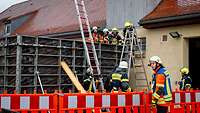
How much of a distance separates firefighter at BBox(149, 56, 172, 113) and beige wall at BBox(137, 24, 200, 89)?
651 centimetres

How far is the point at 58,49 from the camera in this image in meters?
12.2

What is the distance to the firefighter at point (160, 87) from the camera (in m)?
8.51

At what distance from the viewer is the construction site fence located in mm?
7539

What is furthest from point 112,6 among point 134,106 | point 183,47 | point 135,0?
point 134,106

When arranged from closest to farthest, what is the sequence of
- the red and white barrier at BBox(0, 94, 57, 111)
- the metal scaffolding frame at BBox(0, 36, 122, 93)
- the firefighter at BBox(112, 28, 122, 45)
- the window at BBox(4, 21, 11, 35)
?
the red and white barrier at BBox(0, 94, 57, 111) < the metal scaffolding frame at BBox(0, 36, 122, 93) < the firefighter at BBox(112, 28, 122, 45) < the window at BBox(4, 21, 11, 35)

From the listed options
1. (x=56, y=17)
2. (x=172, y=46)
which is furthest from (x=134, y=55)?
(x=56, y=17)

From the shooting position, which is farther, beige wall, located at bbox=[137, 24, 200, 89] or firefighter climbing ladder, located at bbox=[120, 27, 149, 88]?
beige wall, located at bbox=[137, 24, 200, 89]

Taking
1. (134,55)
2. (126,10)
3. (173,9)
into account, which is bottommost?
(134,55)

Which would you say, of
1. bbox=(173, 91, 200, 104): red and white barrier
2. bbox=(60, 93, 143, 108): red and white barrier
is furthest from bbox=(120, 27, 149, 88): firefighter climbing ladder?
bbox=(60, 93, 143, 108): red and white barrier

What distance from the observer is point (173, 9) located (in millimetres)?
15617

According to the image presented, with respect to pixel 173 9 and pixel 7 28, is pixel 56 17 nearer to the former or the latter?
pixel 7 28

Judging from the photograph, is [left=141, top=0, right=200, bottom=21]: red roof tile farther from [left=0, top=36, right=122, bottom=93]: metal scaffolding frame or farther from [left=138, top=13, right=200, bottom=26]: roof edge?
[left=0, top=36, right=122, bottom=93]: metal scaffolding frame

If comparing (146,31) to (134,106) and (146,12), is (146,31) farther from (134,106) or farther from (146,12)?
(134,106)

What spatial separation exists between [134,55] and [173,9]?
2.43 metres
